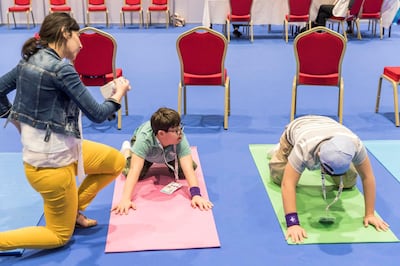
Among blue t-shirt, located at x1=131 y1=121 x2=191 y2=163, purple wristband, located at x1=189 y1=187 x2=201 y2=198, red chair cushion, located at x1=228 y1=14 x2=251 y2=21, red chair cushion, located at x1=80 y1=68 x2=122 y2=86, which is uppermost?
red chair cushion, located at x1=228 y1=14 x2=251 y2=21

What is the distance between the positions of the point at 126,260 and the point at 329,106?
344 centimetres

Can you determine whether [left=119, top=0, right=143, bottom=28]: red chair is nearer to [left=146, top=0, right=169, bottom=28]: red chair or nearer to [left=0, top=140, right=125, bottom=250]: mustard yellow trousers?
[left=146, top=0, right=169, bottom=28]: red chair

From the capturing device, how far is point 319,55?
4633 millimetres

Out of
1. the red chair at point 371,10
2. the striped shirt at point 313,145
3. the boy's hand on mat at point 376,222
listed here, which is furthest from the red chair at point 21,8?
the boy's hand on mat at point 376,222

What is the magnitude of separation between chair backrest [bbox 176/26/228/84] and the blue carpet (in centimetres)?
182

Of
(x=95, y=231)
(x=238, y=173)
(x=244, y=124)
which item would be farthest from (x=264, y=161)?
(x=95, y=231)

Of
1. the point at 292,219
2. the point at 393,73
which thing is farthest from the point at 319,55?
the point at 292,219

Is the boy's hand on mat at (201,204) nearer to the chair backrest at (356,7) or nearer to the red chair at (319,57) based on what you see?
the red chair at (319,57)

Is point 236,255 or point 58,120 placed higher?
point 58,120

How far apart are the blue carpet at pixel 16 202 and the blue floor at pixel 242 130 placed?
9 centimetres

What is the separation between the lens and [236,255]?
9.11 ft

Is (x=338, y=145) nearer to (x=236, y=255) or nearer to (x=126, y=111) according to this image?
(x=236, y=255)

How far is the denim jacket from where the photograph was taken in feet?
7.61

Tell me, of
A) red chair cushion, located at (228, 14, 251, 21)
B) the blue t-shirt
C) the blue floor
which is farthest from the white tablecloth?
the blue t-shirt
